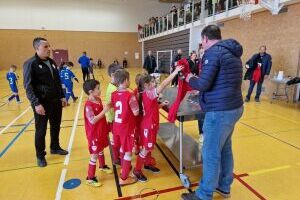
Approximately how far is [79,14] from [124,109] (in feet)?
83.9

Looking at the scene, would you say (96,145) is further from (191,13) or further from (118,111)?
(191,13)

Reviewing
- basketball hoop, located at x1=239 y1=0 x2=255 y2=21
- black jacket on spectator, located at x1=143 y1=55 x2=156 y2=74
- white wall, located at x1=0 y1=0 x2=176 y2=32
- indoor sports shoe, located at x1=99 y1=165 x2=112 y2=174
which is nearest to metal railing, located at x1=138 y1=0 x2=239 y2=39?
basketball hoop, located at x1=239 y1=0 x2=255 y2=21

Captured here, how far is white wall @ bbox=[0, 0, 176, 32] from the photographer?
77.8ft

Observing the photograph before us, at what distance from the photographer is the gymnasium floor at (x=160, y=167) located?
2.89 m

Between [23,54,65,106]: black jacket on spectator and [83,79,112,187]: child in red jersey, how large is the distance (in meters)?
0.94

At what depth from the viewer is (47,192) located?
2.94 m

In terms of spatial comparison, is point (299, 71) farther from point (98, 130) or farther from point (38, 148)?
point (38, 148)


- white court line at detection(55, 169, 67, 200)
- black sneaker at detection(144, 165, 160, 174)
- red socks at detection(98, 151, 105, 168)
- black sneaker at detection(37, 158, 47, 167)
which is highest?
red socks at detection(98, 151, 105, 168)

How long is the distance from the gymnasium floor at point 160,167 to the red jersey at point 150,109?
2.70ft

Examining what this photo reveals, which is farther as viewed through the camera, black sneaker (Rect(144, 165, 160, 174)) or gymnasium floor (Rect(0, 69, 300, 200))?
black sneaker (Rect(144, 165, 160, 174))

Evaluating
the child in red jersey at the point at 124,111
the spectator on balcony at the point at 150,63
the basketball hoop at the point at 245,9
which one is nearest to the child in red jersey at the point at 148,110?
the child in red jersey at the point at 124,111

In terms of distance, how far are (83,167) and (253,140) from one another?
323 cm

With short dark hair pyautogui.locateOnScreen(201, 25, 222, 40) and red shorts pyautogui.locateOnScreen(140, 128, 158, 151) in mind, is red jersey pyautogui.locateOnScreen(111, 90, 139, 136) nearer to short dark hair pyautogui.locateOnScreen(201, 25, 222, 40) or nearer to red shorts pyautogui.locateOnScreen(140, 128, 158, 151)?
red shorts pyautogui.locateOnScreen(140, 128, 158, 151)

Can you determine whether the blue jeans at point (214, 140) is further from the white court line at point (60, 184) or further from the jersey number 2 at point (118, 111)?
the white court line at point (60, 184)
